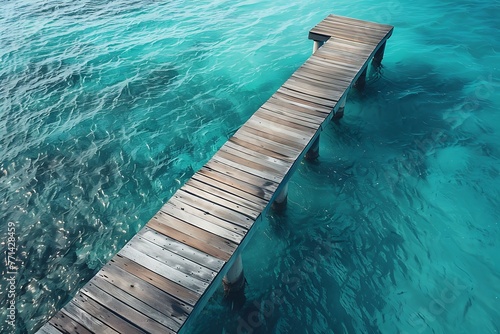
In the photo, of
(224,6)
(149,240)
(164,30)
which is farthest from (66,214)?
(224,6)

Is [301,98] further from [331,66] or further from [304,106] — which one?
[331,66]

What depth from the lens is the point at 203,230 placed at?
7480 millimetres

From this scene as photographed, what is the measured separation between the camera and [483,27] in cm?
1917

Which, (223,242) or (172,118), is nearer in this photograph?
(223,242)

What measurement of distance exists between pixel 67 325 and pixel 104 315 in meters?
0.66

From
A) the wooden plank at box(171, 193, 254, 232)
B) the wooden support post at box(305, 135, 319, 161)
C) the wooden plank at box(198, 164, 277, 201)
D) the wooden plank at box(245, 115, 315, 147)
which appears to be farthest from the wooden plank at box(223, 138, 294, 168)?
the wooden support post at box(305, 135, 319, 161)

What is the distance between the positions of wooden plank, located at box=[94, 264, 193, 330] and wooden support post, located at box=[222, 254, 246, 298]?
73.8 inches

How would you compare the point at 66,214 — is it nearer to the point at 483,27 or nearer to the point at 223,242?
the point at 223,242

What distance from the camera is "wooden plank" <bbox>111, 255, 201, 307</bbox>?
6.36 metres

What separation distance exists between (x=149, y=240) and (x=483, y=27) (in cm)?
2196

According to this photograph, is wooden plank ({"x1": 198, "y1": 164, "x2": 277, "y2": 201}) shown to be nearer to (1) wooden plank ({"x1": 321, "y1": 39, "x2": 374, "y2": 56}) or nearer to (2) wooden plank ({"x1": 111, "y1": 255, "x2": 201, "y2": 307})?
(2) wooden plank ({"x1": 111, "y1": 255, "x2": 201, "y2": 307})

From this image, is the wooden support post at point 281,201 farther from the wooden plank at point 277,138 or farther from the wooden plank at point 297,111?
the wooden plank at point 297,111

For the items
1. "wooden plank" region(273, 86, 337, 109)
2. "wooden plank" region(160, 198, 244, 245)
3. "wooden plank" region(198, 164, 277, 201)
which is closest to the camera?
"wooden plank" region(160, 198, 244, 245)

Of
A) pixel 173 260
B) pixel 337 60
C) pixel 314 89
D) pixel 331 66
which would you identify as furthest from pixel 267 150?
pixel 337 60
